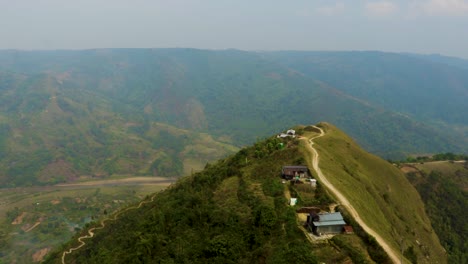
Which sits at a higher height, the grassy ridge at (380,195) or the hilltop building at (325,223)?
the hilltop building at (325,223)

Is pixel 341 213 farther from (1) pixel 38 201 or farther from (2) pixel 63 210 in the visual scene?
(1) pixel 38 201

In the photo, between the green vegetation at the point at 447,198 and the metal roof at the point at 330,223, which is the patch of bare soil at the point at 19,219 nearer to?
the metal roof at the point at 330,223

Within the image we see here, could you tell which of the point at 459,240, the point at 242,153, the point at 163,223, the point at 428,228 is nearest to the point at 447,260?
the point at 428,228

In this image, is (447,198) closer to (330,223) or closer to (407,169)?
(407,169)

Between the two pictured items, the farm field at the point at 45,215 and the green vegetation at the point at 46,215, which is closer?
the farm field at the point at 45,215

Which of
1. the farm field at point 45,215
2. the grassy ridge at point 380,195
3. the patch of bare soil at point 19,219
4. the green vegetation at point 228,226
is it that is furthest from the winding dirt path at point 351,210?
the patch of bare soil at point 19,219

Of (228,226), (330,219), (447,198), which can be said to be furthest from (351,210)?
(447,198)

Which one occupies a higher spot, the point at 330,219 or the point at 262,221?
the point at 330,219
